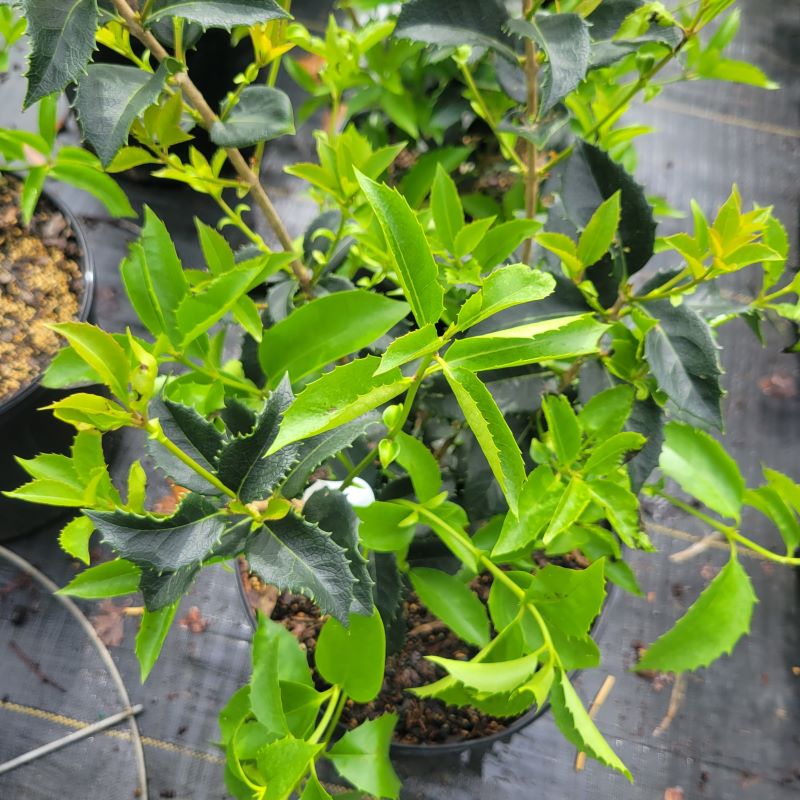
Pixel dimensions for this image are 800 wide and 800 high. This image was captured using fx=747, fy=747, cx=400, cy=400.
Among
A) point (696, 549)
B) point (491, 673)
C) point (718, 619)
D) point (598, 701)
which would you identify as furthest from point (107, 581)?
point (696, 549)

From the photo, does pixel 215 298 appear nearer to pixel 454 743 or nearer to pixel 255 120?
pixel 255 120

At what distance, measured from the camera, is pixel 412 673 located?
81 cm

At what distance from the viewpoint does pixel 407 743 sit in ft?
2.40

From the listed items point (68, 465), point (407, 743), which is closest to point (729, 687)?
point (407, 743)

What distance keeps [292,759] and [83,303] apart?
2.18 ft

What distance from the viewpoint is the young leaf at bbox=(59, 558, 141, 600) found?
0.49 metres

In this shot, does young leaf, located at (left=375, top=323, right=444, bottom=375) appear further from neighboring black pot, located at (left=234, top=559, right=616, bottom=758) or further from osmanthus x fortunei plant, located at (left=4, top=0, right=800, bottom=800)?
neighboring black pot, located at (left=234, top=559, right=616, bottom=758)

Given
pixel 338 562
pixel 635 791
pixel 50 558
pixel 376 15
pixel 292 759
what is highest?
pixel 376 15

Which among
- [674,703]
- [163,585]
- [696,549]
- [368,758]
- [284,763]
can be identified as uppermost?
[163,585]

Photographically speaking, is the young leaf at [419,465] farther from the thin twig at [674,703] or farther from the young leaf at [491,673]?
Result: the thin twig at [674,703]

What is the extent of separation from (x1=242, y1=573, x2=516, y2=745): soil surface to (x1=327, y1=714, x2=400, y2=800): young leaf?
0.20 meters

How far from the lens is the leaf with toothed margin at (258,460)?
16.7 inches

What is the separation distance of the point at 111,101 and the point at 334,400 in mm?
276

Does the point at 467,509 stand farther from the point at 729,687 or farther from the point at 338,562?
the point at 729,687
